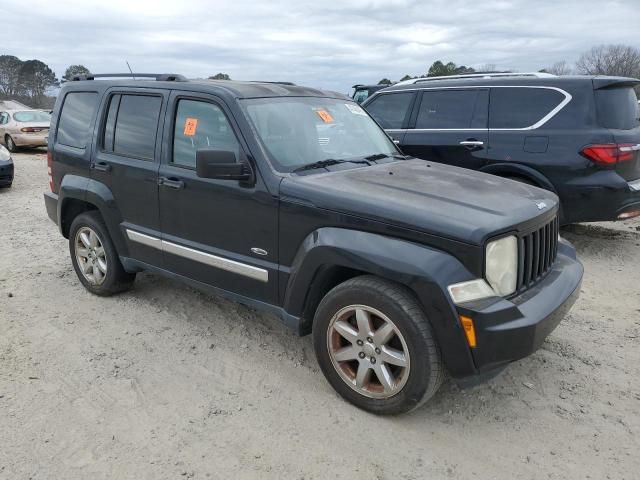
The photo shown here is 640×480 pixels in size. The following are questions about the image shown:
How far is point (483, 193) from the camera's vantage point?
127 inches

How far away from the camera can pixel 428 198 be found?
3.00m

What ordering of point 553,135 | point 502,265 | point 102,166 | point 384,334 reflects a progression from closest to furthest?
point 502,265
point 384,334
point 102,166
point 553,135

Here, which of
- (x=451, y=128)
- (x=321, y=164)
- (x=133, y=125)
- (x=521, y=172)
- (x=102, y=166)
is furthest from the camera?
(x=451, y=128)

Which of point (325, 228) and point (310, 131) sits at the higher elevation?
point (310, 131)

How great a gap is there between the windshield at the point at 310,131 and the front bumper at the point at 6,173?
8399mm

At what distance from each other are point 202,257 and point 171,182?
1.95 ft

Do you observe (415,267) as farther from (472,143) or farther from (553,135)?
(472,143)

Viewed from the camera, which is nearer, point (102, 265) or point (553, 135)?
point (102, 265)

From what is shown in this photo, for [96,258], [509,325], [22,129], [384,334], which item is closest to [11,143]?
[22,129]

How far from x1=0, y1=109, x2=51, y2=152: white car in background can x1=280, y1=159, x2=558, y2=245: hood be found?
1554cm

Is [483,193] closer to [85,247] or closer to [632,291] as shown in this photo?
[632,291]

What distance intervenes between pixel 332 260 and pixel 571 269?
157 centimetres

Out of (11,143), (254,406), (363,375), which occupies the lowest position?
(254,406)

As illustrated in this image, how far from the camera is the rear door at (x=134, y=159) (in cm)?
401
